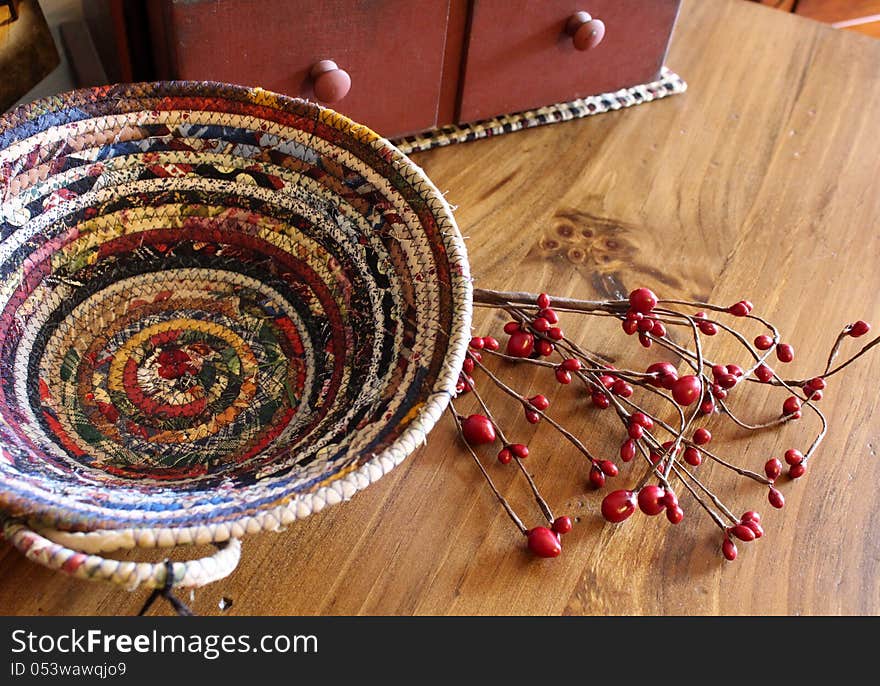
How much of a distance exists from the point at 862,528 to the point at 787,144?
17.6 inches

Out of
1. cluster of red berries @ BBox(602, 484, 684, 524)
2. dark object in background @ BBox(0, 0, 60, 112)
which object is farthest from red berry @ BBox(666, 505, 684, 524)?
dark object in background @ BBox(0, 0, 60, 112)

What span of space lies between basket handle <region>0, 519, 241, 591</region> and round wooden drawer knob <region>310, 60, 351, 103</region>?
0.43 metres

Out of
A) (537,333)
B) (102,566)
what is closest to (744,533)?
(537,333)

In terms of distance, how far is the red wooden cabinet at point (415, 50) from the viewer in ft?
2.23

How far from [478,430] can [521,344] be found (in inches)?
3.4

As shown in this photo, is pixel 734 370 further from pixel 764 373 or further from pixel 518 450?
pixel 518 450

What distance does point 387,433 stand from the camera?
1.59 feet

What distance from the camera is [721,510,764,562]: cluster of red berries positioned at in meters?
0.61

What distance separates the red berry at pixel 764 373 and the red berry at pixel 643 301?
109 mm

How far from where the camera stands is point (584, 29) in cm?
83

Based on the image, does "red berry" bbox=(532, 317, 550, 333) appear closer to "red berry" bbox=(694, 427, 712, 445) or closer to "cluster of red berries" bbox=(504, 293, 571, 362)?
"cluster of red berries" bbox=(504, 293, 571, 362)

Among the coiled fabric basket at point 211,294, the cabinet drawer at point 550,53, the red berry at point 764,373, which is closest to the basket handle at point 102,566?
the coiled fabric basket at point 211,294
